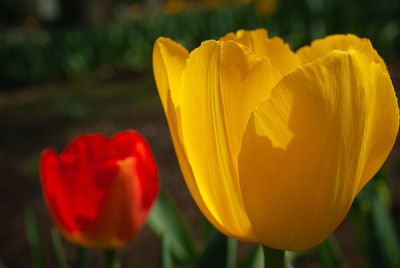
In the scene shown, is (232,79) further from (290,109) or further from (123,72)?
(123,72)

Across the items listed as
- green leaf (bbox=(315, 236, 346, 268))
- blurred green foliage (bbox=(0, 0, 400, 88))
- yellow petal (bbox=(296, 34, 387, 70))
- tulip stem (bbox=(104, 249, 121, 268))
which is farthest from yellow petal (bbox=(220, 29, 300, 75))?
blurred green foliage (bbox=(0, 0, 400, 88))

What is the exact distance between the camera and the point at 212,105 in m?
0.45

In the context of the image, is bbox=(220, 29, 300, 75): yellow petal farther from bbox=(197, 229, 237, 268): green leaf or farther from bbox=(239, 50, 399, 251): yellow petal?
bbox=(197, 229, 237, 268): green leaf

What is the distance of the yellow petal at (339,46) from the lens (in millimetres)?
476

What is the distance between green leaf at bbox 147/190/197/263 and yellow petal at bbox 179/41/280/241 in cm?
65

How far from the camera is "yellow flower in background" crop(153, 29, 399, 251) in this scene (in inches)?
15.9

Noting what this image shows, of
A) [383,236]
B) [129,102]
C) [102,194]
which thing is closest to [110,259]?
[102,194]

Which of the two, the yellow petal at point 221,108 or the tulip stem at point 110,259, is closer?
the yellow petal at point 221,108

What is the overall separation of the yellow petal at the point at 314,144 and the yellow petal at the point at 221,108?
0.09 ft

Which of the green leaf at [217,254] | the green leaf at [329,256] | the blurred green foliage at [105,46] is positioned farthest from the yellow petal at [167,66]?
the blurred green foliage at [105,46]

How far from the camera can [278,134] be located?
0.43 meters

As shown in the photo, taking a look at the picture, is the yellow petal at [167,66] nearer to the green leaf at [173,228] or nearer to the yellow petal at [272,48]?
the yellow petal at [272,48]

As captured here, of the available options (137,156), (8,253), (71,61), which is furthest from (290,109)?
(71,61)

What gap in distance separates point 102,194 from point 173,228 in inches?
17.2
